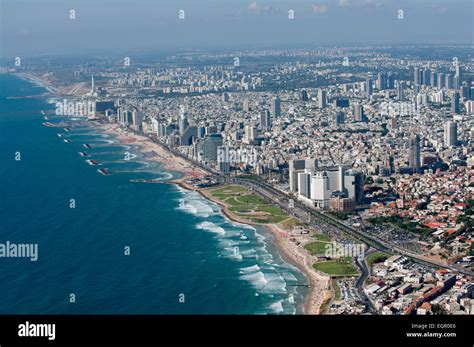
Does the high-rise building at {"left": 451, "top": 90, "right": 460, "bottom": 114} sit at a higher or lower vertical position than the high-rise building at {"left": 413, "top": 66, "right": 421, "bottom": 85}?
lower

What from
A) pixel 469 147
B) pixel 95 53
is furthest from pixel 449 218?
pixel 95 53

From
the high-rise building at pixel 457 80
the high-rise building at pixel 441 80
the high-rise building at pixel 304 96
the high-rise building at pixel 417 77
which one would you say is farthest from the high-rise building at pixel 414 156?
the high-rise building at pixel 417 77

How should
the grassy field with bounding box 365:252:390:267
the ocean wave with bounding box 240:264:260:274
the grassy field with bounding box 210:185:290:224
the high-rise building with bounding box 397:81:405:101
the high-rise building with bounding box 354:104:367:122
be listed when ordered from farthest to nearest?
the high-rise building with bounding box 397:81:405:101
the high-rise building with bounding box 354:104:367:122
the grassy field with bounding box 210:185:290:224
the grassy field with bounding box 365:252:390:267
the ocean wave with bounding box 240:264:260:274

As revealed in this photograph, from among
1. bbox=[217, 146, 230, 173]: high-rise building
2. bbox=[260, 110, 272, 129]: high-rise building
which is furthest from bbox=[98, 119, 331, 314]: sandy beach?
bbox=[260, 110, 272, 129]: high-rise building

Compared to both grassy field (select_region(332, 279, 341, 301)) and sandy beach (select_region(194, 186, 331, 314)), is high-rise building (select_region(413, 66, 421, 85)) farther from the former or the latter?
grassy field (select_region(332, 279, 341, 301))
